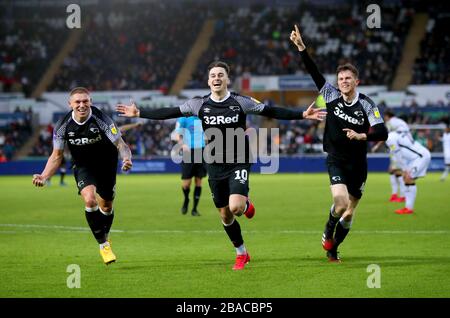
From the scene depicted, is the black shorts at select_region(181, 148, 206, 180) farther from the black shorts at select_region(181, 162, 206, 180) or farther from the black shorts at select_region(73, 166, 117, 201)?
the black shorts at select_region(73, 166, 117, 201)

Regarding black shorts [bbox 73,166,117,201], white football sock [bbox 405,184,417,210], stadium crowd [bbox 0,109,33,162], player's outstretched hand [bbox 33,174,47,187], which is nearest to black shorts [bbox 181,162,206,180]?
white football sock [bbox 405,184,417,210]

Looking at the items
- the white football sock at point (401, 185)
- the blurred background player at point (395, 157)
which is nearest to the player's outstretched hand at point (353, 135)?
the blurred background player at point (395, 157)

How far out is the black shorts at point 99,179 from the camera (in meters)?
11.2

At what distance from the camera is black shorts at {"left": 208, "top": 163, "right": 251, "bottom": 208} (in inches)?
415

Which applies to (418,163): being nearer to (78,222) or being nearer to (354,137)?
(78,222)

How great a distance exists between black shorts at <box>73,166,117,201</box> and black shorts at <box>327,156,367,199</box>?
10.2 feet

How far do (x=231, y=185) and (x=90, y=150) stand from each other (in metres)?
2.12

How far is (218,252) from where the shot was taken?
40.1ft

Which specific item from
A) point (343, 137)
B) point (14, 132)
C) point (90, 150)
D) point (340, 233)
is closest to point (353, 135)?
point (343, 137)

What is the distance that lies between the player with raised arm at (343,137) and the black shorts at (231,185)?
125 centimetres

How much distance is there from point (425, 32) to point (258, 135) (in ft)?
49.1
